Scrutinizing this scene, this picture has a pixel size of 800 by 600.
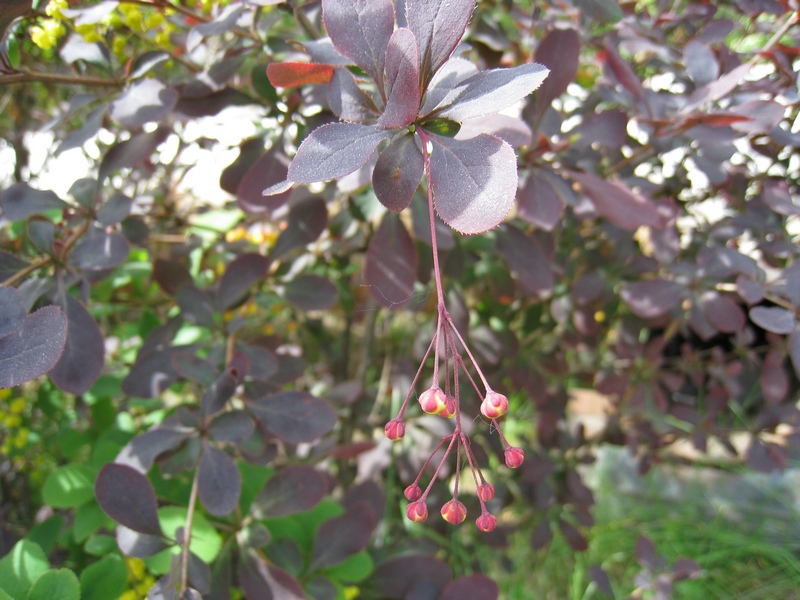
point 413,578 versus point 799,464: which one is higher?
point 413,578

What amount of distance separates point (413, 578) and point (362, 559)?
10 cm

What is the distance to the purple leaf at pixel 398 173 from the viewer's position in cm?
53

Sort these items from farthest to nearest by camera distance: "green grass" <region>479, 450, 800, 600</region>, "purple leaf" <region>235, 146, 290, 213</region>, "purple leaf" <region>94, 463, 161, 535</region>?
"green grass" <region>479, 450, 800, 600</region> < "purple leaf" <region>235, 146, 290, 213</region> < "purple leaf" <region>94, 463, 161, 535</region>

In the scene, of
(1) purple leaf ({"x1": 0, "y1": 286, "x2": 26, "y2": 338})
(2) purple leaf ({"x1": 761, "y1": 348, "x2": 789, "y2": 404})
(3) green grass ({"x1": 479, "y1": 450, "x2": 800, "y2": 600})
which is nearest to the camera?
(1) purple leaf ({"x1": 0, "y1": 286, "x2": 26, "y2": 338})

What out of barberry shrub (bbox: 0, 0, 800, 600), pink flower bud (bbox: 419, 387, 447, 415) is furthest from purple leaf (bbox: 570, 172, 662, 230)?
pink flower bud (bbox: 419, 387, 447, 415)

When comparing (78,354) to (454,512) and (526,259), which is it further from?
(526,259)

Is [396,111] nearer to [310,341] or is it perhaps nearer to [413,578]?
[413,578]

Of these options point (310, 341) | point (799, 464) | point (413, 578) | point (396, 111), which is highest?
point (396, 111)

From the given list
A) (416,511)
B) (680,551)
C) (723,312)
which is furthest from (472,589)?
(680,551)

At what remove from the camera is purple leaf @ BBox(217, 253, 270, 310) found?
3.01 ft

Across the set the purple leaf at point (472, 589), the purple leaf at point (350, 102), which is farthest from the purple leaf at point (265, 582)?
the purple leaf at point (350, 102)

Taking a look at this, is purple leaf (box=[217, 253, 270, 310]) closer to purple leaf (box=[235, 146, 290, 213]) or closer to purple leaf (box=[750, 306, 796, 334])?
purple leaf (box=[235, 146, 290, 213])

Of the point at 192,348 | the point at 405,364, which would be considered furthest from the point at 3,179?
the point at 405,364

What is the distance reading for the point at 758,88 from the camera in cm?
96
